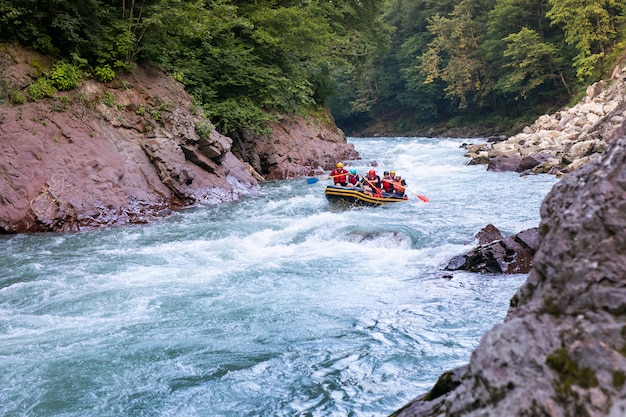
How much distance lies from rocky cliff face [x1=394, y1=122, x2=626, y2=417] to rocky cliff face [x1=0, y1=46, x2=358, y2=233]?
9475mm

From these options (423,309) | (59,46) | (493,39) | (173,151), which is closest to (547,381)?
(423,309)

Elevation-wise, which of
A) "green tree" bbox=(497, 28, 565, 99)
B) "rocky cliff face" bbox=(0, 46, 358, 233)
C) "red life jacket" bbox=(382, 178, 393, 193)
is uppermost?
"green tree" bbox=(497, 28, 565, 99)

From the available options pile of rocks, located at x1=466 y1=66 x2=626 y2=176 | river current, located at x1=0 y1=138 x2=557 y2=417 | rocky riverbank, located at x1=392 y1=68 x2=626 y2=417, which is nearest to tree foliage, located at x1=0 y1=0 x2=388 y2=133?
river current, located at x1=0 y1=138 x2=557 y2=417

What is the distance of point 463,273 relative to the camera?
6.90 m

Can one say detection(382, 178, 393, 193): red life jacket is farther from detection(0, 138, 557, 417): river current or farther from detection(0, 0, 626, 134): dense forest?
detection(0, 0, 626, 134): dense forest

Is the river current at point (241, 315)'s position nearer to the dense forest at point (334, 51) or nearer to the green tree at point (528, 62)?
the dense forest at point (334, 51)

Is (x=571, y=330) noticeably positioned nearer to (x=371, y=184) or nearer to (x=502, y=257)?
(x=502, y=257)

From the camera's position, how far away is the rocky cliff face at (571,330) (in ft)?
5.21

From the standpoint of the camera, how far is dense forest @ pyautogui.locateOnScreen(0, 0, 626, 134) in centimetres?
1182

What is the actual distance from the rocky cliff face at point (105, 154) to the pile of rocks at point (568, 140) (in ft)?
31.1

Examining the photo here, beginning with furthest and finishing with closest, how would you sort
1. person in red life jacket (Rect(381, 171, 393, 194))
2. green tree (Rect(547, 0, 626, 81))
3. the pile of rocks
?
green tree (Rect(547, 0, 626, 81)) < the pile of rocks < person in red life jacket (Rect(381, 171, 393, 194))

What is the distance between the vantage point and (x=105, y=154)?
1116 cm

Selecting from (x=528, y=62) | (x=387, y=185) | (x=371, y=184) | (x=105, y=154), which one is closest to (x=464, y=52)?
(x=528, y=62)

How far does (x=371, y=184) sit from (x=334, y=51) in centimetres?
1236
